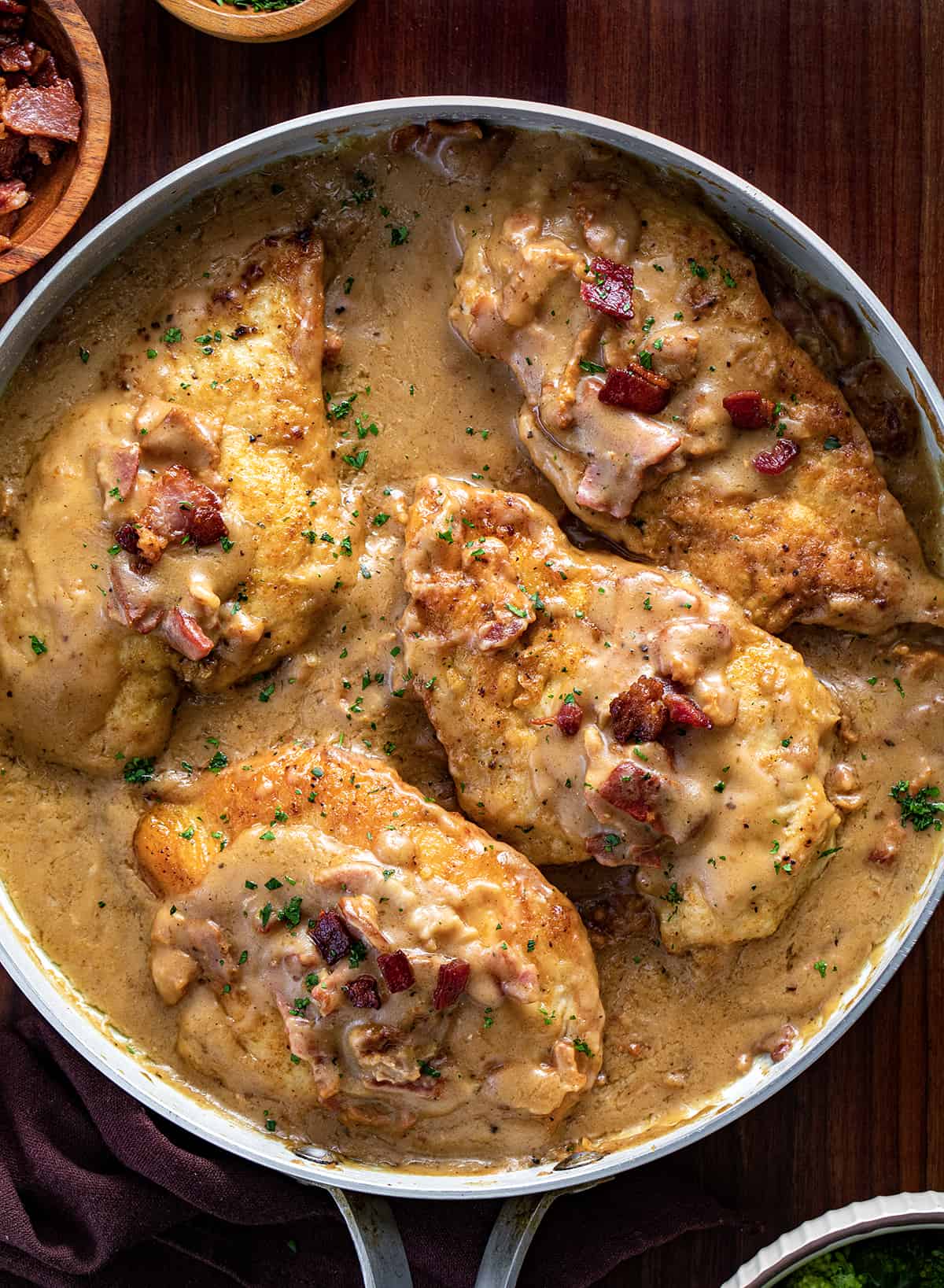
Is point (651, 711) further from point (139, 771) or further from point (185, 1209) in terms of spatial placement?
point (185, 1209)

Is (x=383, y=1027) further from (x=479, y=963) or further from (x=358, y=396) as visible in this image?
(x=358, y=396)

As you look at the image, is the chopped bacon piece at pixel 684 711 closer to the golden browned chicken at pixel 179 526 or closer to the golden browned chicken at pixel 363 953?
the golden browned chicken at pixel 363 953

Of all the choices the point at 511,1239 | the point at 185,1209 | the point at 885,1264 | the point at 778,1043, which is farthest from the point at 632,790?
the point at 185,1209

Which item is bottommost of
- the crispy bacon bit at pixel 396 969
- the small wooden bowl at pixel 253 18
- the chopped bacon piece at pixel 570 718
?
the crispy bacon bit at pixel 396 969

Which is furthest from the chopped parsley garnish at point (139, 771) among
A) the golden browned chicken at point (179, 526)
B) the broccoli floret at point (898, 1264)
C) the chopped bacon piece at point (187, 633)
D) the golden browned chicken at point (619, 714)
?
the broccoli floret at point (898, 1264)

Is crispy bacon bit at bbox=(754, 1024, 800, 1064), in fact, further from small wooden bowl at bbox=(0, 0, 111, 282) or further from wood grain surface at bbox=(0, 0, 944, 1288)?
small wooden bowl at bbox=(0, 0, 111, 282)

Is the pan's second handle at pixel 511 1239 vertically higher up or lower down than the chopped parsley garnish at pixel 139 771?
lower down

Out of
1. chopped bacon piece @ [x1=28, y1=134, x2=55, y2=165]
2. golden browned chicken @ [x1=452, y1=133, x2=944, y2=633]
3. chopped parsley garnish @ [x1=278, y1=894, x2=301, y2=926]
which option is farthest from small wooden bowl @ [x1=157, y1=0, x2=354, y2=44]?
chopped parsley garnish @ [x1=278, y1=894, x2=301, y2=926]
